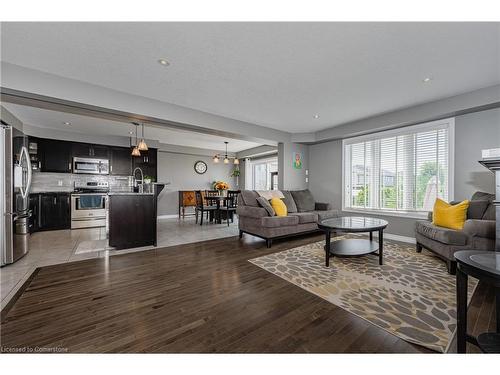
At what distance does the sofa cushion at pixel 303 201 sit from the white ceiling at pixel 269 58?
2403mm

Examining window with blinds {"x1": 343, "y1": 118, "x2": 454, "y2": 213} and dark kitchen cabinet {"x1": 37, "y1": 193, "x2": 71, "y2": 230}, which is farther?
dark kitchen cabinet {"x1": 37, "y1": 193, "x2": 71, "y2": 230}

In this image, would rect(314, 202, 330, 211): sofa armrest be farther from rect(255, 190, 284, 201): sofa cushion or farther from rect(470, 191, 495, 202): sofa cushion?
rect(470, 191, 495, 202): sofa cushion

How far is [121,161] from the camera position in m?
6.47

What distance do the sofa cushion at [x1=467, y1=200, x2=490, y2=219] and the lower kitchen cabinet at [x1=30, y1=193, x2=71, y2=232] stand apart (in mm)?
8269

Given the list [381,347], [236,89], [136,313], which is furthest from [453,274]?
[236,89]

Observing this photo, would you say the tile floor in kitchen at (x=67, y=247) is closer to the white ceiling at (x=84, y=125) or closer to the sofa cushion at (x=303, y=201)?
the sofa cushion at (x=303, y=201)

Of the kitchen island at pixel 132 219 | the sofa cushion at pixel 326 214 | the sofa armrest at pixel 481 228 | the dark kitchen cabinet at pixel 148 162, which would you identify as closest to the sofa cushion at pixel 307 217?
the sofa cushion at pixel 326 214

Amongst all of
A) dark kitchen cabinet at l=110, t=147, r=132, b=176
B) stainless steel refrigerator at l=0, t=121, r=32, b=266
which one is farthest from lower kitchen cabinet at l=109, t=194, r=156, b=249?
dark kitchen cabinet at l=110, t=147, r=132, b=176

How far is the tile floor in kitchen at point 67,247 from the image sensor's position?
2490 millimetres

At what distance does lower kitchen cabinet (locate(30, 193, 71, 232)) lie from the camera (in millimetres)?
5051

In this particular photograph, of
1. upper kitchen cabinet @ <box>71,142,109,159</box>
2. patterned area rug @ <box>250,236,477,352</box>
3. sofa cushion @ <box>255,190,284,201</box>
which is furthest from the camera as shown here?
upper kitchen cabinet @ <box>71,142,109,159</box>

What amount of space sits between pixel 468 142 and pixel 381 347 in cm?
389

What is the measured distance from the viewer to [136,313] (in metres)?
1.78

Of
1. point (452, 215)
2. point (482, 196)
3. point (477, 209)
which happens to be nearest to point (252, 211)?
point (452, 215)
